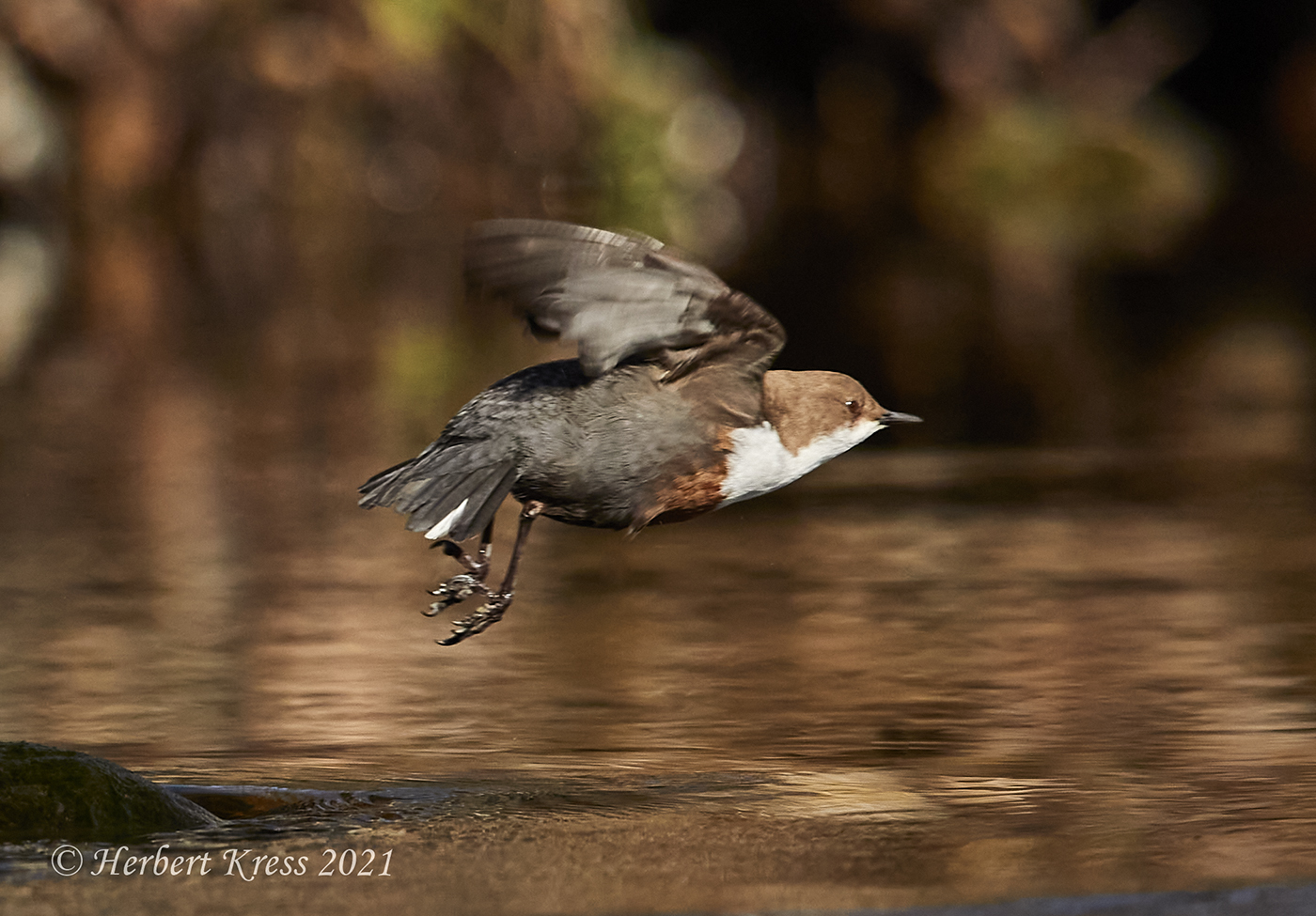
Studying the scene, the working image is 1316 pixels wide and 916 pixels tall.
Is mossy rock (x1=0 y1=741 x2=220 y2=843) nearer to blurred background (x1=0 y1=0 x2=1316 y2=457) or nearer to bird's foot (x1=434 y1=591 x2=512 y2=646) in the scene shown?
bird's foot (x1=434 y1=591 x2=512 y2=646)

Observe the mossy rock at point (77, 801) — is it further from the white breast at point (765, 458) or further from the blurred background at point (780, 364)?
the white breast at point (765, 458)

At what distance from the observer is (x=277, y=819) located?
20.2ft

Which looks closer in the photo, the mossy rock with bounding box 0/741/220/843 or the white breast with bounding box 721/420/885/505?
the mossy rock with bounding box 0/741/220/843

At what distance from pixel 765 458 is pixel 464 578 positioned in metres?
0.93

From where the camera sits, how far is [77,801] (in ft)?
19.8

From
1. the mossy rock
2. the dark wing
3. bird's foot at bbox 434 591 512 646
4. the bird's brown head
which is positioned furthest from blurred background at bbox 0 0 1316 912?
the dark wing

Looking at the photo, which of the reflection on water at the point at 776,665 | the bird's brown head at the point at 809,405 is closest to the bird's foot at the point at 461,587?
the reflection on water at the point at 776,665

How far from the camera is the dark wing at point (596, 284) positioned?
6.28m

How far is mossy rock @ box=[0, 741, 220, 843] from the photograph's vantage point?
598 centimetres

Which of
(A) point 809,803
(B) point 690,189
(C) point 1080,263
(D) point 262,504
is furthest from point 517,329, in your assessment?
(A) point 809,803

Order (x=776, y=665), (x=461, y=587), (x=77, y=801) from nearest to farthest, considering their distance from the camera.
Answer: (x=77, y=801) < (x=461, y=587) < (x=776, y=665)

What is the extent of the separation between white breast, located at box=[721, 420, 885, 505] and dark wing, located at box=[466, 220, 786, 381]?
1.27 ft

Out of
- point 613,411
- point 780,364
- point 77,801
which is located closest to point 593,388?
point 613,411

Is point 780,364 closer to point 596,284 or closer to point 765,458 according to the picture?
point 765,458
